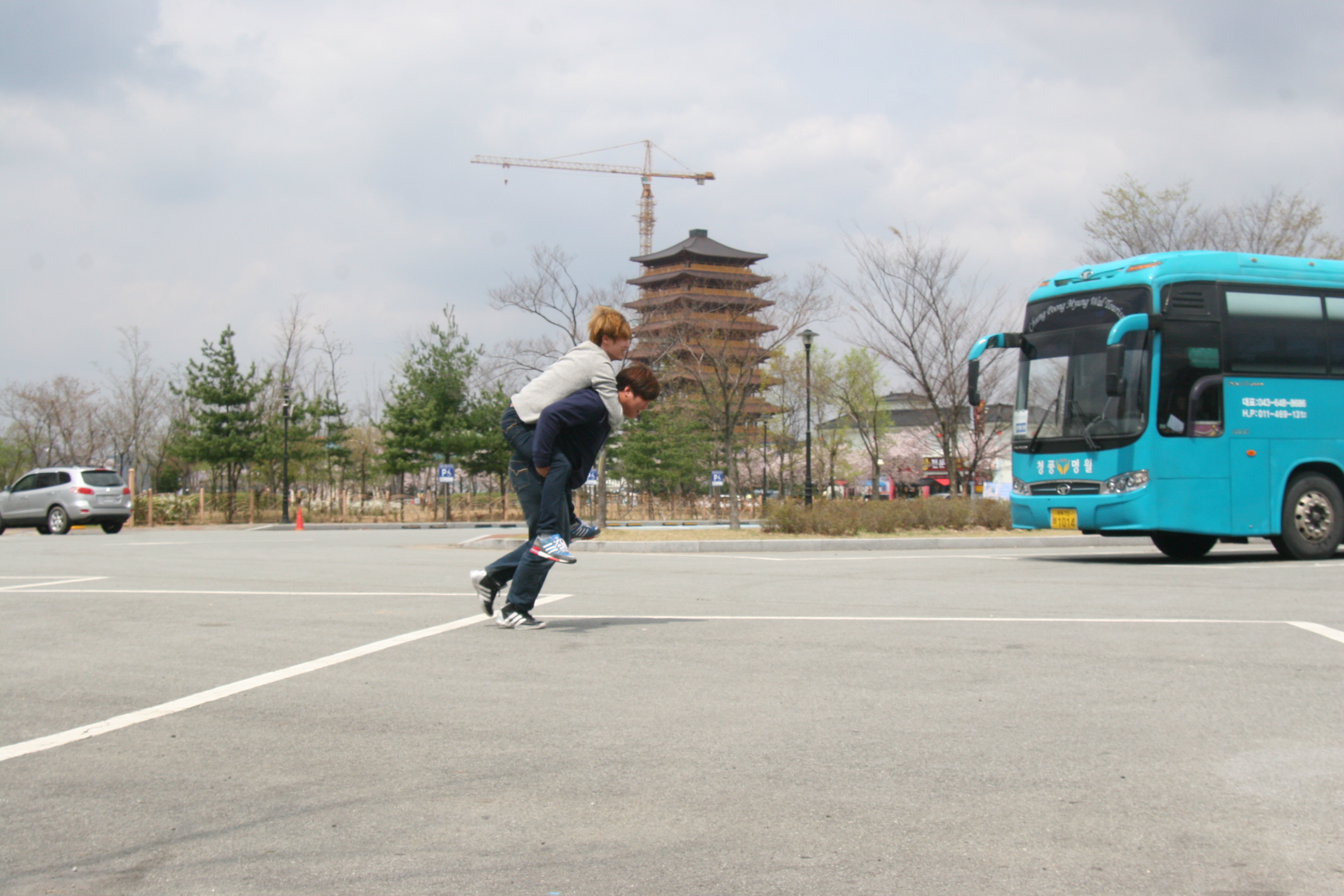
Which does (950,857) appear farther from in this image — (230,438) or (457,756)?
(230,438)

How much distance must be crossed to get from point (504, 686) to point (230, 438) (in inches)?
1473

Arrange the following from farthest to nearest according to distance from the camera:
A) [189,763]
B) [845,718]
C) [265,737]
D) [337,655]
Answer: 1. [337,655]
2. [845,718]
3. [265,737]
4. [189,763]

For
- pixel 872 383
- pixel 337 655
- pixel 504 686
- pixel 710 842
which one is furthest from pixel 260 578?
pixel 872 383

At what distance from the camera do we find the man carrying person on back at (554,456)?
6.01m

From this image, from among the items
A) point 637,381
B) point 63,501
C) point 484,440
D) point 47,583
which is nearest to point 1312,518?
point 637,381

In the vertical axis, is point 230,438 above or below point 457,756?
above

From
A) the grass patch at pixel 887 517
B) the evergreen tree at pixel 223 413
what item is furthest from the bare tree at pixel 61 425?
the grass patch at pixel 887 517

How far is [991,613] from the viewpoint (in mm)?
6906

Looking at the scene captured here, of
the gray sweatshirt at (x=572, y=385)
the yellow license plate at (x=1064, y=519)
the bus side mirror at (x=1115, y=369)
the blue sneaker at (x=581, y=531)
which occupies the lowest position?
the yellow license plate at (x=1064, y=519)

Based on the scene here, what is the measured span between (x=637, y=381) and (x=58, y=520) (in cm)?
2494

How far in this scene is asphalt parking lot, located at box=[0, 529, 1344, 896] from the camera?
2625 millimetres

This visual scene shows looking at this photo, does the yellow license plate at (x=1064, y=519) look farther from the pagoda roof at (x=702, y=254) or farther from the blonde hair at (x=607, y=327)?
the pagoda roof at (x=702, y=254)

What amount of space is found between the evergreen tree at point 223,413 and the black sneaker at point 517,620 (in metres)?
35.5

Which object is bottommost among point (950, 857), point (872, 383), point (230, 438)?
point (950, 857)
